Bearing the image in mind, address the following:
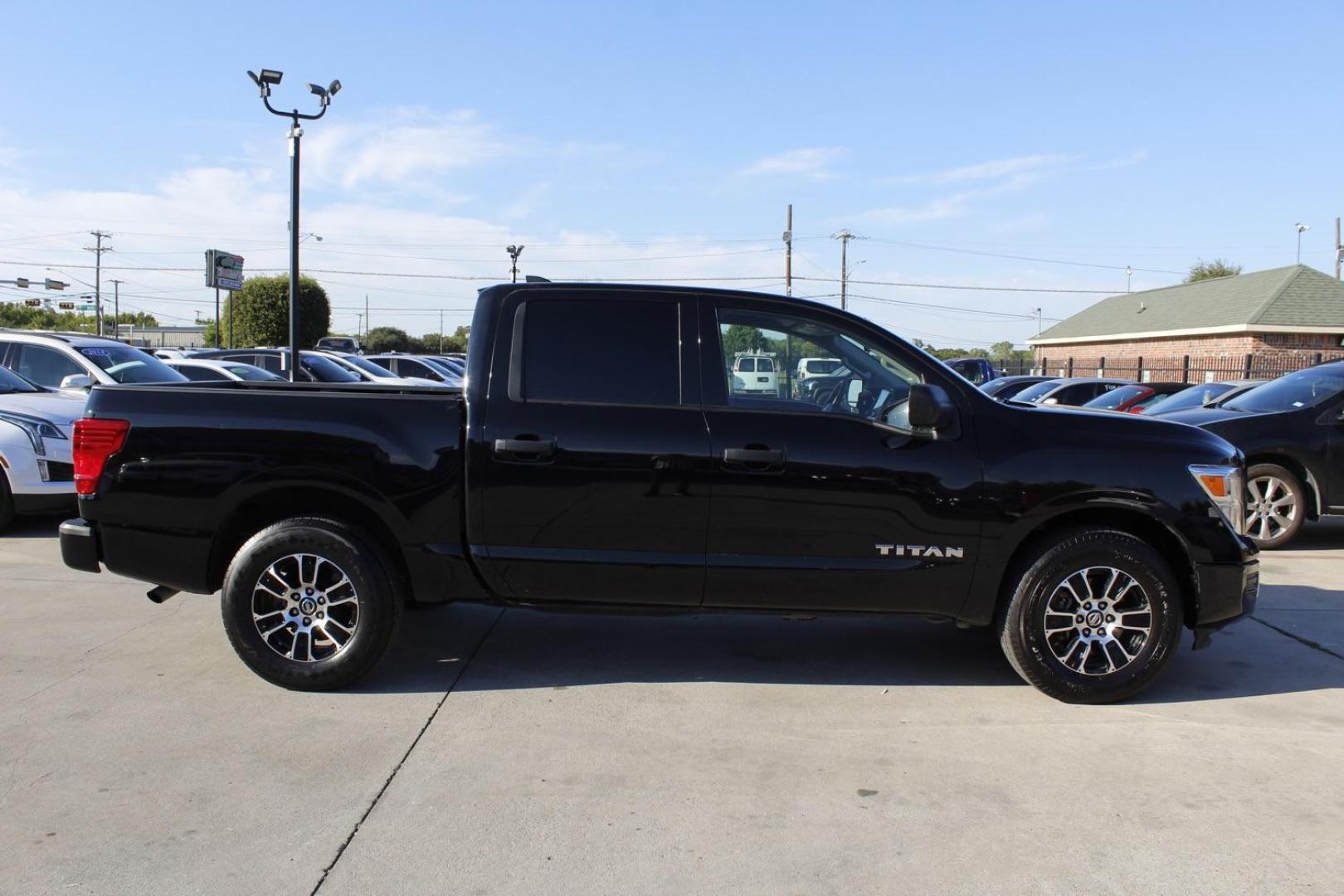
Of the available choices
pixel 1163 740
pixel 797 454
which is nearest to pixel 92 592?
pixel 797 454

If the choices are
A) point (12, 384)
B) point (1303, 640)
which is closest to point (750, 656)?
point (1303, 640)

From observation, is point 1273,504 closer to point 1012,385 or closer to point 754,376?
point 754,376

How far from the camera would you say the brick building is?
107 ft

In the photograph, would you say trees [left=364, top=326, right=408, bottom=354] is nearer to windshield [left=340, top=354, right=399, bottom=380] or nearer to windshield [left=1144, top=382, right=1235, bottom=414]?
windshield [left=340, top=354, right=399, bottom=380]

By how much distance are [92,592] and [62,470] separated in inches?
95.6

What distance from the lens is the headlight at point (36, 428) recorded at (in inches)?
326

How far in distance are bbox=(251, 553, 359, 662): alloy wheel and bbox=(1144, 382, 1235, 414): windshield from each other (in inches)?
354

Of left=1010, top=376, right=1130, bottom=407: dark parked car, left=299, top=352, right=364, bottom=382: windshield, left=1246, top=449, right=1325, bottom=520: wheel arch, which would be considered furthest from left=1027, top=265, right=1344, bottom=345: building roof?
left=299, top=352, right=364, bottom=382: windshield

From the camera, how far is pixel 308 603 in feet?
15.3

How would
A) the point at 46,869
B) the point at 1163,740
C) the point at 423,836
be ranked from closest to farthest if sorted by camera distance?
the point at 46,869, the point at 423,836, the point at 1163,740

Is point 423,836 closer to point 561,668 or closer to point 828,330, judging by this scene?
point 561,668

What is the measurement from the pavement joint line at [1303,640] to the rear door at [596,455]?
12.4 feet

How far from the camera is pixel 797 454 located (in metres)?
4.48

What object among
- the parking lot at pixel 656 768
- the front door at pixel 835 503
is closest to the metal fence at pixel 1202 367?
the parking lot at pixel 656 768
